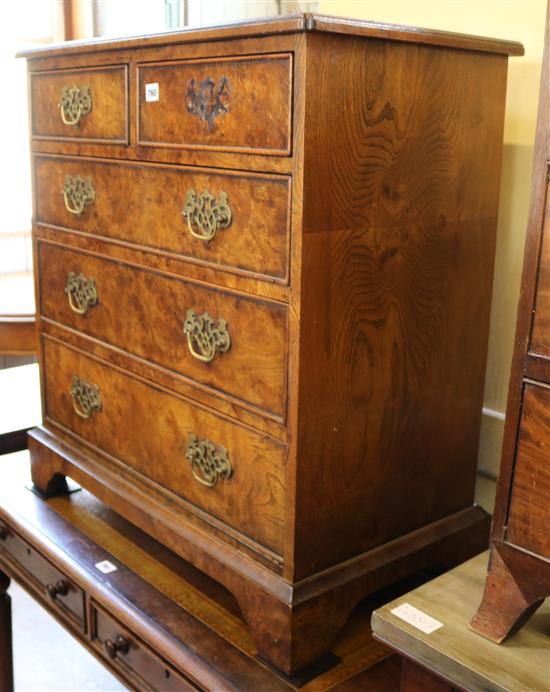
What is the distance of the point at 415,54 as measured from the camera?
130 cm

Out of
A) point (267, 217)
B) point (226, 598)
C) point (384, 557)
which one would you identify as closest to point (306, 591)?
point (384, 557)

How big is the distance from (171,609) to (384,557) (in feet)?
1.32

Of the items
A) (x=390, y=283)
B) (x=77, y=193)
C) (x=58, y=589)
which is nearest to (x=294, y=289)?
(x=390, y=283)

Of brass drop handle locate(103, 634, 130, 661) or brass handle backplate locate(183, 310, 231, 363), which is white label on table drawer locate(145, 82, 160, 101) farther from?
brass drop handle locate(103, 634, 130, 661)

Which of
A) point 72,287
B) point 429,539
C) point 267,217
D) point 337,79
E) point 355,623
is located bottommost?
point 355,623

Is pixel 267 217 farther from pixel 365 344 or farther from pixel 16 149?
pixel 16 149

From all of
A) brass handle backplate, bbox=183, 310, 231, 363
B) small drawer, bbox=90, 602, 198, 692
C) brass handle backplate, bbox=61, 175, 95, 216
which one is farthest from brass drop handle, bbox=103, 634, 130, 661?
brass handle backplate, bbox=61, 175, 95, 216

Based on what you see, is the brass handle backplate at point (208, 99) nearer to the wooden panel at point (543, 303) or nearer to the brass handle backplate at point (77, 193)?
the brass handle backplate at point (77, 193)

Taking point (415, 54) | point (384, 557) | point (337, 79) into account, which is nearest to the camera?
point (337, 79)

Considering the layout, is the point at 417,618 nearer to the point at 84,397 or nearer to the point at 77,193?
the point at 84,397

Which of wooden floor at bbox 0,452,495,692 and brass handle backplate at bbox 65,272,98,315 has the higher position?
brass handle backplate at bbox 65,272,98,315

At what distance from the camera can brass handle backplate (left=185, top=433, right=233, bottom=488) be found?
1.46m

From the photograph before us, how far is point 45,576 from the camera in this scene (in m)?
1.85

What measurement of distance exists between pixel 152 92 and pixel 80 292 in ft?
1.62
